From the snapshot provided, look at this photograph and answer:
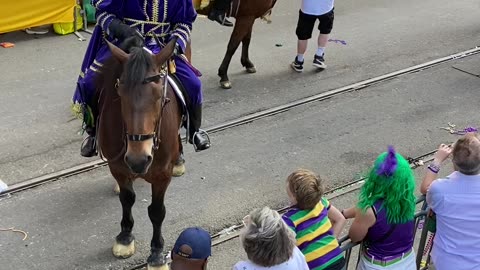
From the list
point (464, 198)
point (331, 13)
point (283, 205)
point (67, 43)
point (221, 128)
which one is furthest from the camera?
point (67, 43)

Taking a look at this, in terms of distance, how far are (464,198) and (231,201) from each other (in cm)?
261

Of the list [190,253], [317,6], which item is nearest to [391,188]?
[190,253]

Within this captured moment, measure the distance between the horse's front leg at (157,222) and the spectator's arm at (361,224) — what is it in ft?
5.39

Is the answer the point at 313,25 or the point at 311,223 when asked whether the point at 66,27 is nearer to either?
the point at 313,25

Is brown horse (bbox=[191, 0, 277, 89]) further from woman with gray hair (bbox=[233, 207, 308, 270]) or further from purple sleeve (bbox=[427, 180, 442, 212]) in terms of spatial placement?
woman with gray hair (bbox=[233, 207, 308, 270])

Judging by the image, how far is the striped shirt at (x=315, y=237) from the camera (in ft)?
12.6

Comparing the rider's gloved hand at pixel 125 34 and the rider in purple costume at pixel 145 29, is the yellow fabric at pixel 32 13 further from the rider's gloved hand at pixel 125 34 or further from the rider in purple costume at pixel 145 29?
the rider's gloved hand at pixel 125 34

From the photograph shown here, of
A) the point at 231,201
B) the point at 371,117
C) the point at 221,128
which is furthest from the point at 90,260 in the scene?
the point at 371,117

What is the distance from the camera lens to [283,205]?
616 cm

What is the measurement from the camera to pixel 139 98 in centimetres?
402

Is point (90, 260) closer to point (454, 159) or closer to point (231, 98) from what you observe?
point (454, 159)

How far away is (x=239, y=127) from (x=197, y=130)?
2210 mm

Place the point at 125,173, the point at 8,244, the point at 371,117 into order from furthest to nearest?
the point at 371,117 < the point at 8,244 < the point at 125,173

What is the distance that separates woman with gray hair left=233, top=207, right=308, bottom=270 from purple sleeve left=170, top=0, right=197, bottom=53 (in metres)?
2.09
